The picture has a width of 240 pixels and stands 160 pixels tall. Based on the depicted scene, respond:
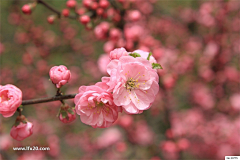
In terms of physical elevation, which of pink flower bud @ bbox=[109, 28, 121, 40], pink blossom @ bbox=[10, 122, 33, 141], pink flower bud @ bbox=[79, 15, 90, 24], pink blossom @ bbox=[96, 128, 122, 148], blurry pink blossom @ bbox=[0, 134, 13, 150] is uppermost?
pink flower bud @ bbox=[79, 15, 90, 24]

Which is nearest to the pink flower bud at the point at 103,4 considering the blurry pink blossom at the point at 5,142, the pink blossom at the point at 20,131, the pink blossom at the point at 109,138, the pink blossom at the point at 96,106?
the pink blossom at the point at 96,106

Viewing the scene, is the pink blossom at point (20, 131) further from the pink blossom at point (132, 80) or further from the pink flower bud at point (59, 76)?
the pink blossom at point (132, 80)

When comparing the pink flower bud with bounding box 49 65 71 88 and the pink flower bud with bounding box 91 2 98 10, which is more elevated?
the pink flower bud with bounding box 91 2 98 10

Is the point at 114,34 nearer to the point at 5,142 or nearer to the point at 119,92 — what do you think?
the point at 119,92

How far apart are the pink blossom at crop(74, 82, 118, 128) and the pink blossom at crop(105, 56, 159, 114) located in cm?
4

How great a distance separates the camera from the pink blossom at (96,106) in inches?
35.2

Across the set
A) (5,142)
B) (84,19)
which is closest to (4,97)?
(84,19)

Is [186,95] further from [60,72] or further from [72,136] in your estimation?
[60,72]

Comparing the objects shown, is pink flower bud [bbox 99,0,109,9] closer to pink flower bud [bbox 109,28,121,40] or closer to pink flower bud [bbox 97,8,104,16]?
pink flower bud [bbox 97,8,104,16]

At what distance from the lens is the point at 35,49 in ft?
10.3

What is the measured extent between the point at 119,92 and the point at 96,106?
7.2 inches

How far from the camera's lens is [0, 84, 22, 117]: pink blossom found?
35.7 inches

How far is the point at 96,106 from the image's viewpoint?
101 cm

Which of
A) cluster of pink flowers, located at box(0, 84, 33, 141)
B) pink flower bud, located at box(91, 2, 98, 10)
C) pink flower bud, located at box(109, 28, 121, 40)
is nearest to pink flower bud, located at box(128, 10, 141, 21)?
pink flower bud, located at box(109, 28, 121, 40)
